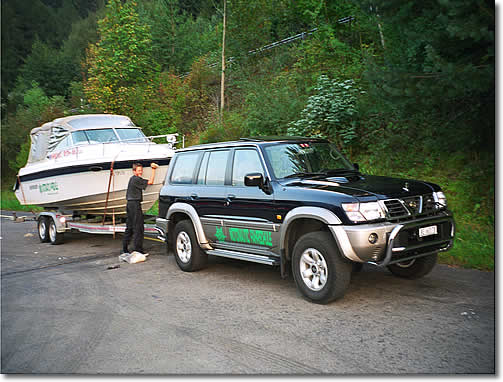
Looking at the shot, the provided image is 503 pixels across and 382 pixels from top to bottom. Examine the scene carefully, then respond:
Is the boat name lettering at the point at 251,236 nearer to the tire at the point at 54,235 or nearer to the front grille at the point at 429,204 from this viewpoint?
the front grille at the point at 429,204

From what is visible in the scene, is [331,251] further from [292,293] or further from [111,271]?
[111,271]

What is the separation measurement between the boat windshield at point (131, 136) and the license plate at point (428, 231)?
8525mm

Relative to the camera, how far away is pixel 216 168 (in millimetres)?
7645

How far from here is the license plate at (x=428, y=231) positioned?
5578 millimetres

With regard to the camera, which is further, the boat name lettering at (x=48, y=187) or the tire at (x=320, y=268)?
the boat name lettering at (x=48, y=187)

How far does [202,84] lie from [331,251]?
770 inches

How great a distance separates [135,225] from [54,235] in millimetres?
3677

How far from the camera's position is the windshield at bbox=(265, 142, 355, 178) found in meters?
6.73

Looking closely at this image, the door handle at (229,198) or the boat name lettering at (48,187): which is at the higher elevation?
the boat name lettering at (48,187)

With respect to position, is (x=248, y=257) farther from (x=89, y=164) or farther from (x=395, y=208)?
(x=89, y=164)

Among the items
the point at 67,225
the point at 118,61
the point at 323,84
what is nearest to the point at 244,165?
the point at 67,225

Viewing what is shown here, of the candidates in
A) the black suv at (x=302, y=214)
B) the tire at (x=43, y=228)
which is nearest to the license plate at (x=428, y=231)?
the black suv at (x=302, y=214)

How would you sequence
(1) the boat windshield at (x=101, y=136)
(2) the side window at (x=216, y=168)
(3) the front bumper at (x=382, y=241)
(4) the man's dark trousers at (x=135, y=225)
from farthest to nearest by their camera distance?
(1) the boat windshield at (x=101, y=136), (4) the man's dark trousers at (x=135, y=225), (2) the side window at (x=216, y=168), (3) the front bumper at (x=382, y=241)

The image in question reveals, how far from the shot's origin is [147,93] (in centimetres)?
2391
